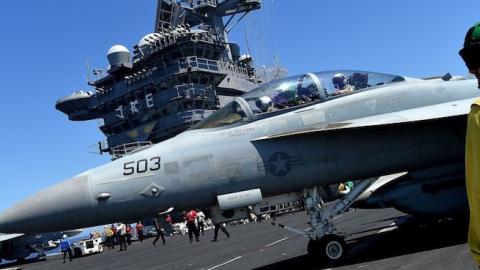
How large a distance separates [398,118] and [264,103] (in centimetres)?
244

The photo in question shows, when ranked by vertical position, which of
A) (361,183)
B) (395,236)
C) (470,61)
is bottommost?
(395,236)

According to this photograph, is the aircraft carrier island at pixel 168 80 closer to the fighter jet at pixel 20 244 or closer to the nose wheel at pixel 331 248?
the fighter jet at pixel 20 244

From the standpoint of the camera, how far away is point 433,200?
8625 mm

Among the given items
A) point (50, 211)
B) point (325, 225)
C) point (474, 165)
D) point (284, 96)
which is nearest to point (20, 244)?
point (50, 211)

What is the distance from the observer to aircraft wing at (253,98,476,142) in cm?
791

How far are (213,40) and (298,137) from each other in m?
55.0

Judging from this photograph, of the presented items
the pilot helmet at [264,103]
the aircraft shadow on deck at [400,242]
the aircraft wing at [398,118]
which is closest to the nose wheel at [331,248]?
the aircraft shadow on deck at [400,242]

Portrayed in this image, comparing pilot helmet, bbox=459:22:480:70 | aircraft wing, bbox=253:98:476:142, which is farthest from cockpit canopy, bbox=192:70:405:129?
pilot helmet, bbox=459:22:480:70

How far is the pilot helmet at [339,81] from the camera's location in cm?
914

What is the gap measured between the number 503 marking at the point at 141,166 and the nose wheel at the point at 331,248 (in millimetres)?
3299

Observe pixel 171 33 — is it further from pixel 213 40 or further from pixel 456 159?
pixel 456 159

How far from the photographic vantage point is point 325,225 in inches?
338

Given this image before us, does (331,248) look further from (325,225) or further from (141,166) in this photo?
(141,166)

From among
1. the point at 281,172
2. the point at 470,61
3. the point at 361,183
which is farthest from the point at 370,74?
the point at 470,61
